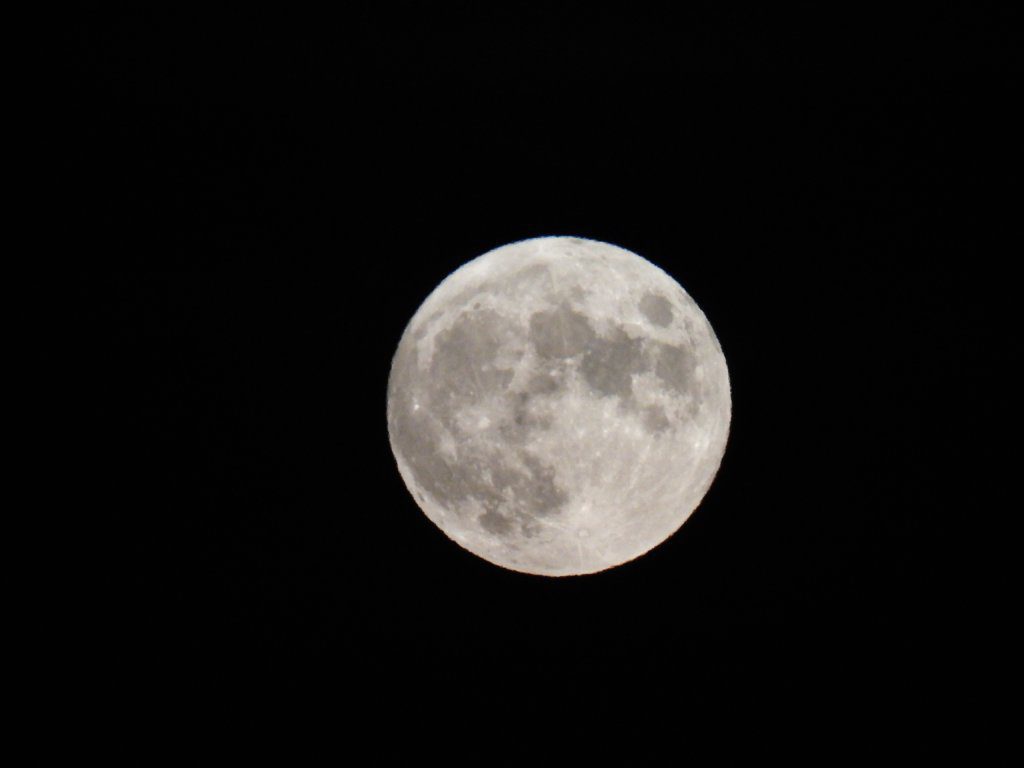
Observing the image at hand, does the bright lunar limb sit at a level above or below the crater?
below

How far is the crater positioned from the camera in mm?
4023

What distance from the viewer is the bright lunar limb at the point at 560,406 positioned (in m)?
3.78

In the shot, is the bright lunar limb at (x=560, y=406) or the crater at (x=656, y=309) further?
the crater at (x=656, y=309)

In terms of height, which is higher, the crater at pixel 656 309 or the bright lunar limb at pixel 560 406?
the crater at pixel 656 309

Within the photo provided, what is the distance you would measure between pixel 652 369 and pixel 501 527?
107cm

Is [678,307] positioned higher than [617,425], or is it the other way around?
[678,307]

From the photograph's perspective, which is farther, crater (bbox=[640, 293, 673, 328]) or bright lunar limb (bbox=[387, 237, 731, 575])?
crater (bbox=[640, 293, 673, 328])

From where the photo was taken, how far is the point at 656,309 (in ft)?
13.4

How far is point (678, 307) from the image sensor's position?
422 cm

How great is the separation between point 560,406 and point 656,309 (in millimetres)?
762

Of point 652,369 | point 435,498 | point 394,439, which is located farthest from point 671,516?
point 394,439

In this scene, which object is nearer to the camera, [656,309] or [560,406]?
[560,406]

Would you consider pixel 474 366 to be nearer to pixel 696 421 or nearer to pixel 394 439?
pixel 394 439

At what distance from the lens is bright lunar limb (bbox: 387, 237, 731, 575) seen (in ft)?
12.4
